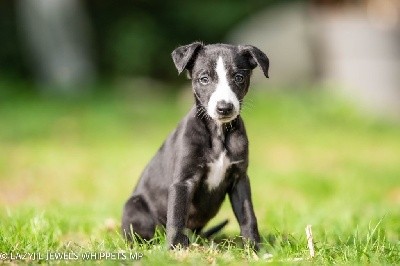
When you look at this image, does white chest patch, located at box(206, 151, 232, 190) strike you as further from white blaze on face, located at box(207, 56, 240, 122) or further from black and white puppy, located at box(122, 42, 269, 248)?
white blaze on face, located at box(207, 56, 240, 122)

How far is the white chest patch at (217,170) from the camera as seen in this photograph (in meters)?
5.12

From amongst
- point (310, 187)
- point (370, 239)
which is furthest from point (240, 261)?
point (310, 187)

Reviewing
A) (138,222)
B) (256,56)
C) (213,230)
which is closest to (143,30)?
(213,230)

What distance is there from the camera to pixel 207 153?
16.8 ft

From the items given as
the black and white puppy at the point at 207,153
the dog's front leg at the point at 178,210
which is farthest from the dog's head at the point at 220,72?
the dog's front leg at the point at 178,210

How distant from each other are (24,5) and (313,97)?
8.21 metres

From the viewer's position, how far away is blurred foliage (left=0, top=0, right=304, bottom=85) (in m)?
20.9

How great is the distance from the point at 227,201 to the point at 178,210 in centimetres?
375

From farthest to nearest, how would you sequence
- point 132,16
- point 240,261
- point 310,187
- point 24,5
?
point 132,16, point 24,5, point 310,187, point 240,261

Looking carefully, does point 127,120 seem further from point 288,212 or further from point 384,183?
point 288,212

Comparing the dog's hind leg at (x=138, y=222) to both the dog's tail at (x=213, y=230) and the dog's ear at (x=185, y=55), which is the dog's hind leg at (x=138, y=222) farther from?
the dog's ear at (x=185, y=55)

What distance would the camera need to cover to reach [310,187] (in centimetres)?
941

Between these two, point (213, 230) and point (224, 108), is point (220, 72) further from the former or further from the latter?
point (213, 230)

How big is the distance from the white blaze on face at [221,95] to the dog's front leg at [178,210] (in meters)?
0.53
